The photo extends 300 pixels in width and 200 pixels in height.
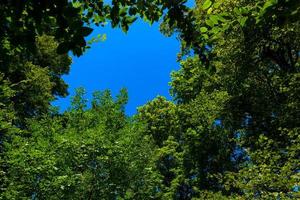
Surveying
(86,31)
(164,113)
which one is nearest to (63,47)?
(86,31)

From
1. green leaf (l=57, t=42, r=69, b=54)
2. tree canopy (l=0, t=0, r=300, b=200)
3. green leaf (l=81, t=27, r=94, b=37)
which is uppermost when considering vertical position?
tree canopy (l=0, t=0, r=300, b=200)

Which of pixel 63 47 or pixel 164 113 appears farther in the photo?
pixel 164 113

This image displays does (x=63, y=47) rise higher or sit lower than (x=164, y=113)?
lower

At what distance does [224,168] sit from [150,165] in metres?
16.1

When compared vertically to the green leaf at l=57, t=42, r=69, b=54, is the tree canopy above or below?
above

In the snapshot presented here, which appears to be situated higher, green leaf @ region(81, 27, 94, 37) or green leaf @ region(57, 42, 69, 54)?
green leaf @ region(81, 27, 94, 37)

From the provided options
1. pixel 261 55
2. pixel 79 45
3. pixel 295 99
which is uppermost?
pixel 261 55

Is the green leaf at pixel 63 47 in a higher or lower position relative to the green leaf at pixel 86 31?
lower

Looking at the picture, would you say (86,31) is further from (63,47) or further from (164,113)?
(164,113)

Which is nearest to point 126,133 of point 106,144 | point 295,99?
point 106,144

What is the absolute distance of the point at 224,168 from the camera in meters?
31.5

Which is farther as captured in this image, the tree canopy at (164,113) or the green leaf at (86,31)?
the tree canopy at (164,113)

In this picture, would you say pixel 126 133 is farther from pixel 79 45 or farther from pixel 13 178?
pixel 79 45

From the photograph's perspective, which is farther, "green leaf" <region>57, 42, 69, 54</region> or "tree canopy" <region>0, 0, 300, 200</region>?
"tree canopy" <region>0, 0, 300, 200</region>
